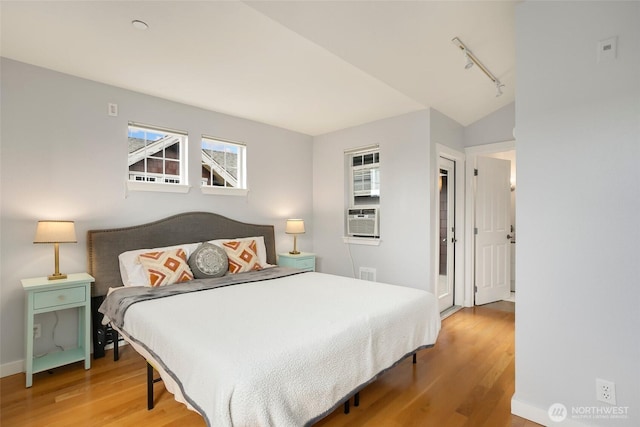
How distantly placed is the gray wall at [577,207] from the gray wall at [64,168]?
316 centimetres

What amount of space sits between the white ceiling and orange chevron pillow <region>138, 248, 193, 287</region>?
161 centimetres

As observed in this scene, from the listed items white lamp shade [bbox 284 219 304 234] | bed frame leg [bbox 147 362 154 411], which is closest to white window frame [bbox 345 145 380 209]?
white lamp shade [bbox 284 219 304 234]

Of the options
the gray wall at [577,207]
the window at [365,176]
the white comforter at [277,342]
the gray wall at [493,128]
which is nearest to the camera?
the white comforter at [277,342]

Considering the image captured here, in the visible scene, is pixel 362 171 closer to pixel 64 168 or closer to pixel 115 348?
pixel 64 168

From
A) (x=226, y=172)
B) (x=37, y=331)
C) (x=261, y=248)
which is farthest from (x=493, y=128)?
(x=37, y=331)

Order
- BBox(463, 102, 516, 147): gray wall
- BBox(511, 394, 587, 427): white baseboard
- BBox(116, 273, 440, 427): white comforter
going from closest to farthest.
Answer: BBox(116, 273, 440, 427): white comforter, BBox(511, 394, 587, 427): white baseboard, BBox(463, 102, 516, 147): gray wall

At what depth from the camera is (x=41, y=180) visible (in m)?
2.64

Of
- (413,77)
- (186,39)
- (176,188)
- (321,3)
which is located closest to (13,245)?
(176,188)

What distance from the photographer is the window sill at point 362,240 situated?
4.12m

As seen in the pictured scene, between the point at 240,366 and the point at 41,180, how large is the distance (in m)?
→ 2.57

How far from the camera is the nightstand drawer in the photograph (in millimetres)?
2348

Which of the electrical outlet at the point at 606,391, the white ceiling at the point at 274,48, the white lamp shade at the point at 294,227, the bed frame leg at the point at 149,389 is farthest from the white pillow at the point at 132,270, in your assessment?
the electrical outlet at the point at 606,391

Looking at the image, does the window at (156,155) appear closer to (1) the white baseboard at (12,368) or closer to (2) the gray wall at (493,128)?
(1) the white baseboard at (12,368)

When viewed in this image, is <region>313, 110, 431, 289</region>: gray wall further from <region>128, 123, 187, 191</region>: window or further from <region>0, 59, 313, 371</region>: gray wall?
<region>128, 123, 187, 191</region>: window
